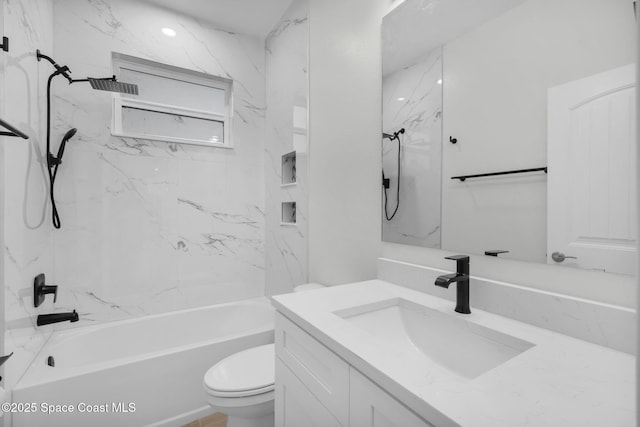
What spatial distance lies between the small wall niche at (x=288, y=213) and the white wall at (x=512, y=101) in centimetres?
134

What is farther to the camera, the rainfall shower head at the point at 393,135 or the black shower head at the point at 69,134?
the black shower head at the point at 69,134

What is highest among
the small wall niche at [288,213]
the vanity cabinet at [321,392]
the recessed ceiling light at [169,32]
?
the recessed ceiling light at [169,32]

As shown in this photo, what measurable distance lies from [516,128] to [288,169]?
67.8 inches

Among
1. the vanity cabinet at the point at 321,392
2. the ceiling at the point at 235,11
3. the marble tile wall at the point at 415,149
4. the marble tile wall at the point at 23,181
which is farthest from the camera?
the ceiling at the point at 235,11

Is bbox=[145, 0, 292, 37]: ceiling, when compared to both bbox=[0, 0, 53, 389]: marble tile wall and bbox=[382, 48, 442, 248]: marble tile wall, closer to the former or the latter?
bbox=[0, 0, 53, 389]: marble tile wall

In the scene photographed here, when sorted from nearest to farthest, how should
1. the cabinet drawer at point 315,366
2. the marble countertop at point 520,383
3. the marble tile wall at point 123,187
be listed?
the marble countertop at point 520,383, the cabinet drawer at point 315,366, the marble tile wall at point 123,187

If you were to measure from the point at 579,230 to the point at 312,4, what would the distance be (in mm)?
2022

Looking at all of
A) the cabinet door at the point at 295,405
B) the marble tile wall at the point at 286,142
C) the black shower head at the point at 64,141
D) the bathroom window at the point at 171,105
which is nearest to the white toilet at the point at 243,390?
the cabinet door at the point at 295,405

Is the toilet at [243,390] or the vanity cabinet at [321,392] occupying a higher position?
the vanity cabinet at [321,392]

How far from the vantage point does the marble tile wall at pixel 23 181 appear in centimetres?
131

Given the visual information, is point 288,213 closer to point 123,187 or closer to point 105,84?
point 123,187

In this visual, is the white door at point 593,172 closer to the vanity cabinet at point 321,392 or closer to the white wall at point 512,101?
the white wall at point 512,101

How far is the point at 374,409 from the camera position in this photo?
0.62m

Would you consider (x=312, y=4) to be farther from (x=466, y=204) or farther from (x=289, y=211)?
(x=466, y=204)
